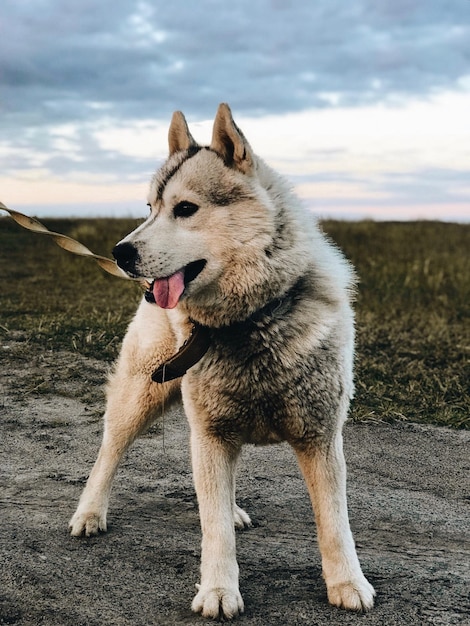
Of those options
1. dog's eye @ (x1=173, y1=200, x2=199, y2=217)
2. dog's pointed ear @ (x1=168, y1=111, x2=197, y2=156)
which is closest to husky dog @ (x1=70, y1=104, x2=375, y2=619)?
dog's eye @ (x1=173, y1=200, x2=199, y2=217)

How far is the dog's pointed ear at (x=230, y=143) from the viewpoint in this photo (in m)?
2.89

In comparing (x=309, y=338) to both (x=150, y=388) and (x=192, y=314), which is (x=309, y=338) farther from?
(x=150, y=388)

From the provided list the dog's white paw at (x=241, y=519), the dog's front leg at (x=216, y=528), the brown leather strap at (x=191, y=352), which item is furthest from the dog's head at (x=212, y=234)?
the dog's white paw at (x=241, y=519)

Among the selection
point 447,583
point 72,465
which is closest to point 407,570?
point 447,583

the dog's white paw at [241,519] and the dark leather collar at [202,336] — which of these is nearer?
the dark leather collar at [202,336]

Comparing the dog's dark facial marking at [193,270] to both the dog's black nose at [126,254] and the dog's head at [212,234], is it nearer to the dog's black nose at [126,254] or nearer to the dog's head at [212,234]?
the dog's head at [212,234]

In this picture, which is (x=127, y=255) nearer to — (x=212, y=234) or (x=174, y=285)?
(x=174, y=285)

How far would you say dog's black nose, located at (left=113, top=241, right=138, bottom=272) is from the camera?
8.95ft

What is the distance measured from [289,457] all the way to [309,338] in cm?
207

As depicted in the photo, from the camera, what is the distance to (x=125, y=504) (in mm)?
3980

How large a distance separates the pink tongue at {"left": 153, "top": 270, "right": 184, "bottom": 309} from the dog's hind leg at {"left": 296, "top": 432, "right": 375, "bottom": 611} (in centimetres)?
78

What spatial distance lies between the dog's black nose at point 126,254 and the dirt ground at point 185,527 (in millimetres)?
1312

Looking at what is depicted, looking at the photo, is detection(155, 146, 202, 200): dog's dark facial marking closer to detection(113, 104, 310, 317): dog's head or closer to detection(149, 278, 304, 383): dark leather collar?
detection(113, 104, 310, 317): dog's head

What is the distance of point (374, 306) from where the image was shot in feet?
30.6
